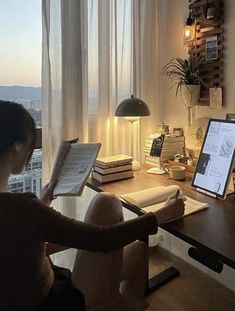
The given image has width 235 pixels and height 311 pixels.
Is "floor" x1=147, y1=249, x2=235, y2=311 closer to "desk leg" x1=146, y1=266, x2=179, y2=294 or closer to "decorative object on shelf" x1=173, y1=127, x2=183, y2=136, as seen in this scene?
"desk leg" x1=146, y1=266, x2=179, y2=294

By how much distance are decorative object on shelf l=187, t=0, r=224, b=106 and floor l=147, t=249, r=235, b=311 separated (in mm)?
1101

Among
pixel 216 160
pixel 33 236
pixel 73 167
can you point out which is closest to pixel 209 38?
pixel 216 160

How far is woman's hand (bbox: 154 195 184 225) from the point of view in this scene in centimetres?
117

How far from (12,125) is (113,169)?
980 mm

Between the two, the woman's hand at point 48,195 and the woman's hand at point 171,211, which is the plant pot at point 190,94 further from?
the woman's hand at point 48,195

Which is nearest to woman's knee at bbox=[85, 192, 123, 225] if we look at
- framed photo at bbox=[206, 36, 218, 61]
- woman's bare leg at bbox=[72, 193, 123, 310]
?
woman's bare leg at bbox=[72, 193, 123, 310]

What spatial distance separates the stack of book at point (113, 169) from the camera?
1.80m

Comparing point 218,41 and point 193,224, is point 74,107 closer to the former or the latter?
point 218,41

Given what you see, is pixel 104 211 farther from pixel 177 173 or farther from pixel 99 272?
pixel 177 173

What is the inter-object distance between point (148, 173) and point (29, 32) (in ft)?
3.52

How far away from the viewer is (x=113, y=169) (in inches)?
71.8

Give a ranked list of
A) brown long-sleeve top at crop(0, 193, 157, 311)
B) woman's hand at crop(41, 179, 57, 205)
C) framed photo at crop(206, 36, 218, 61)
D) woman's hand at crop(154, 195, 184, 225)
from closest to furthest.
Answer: brown long-sleeve top at crop(0, 193, 157, 311)
woman's hand at crop(154, 195, 184, 225)
woman's hand at crop(41, 179, 57, 205)
framed photo at crop(206, 36, 218, 61)

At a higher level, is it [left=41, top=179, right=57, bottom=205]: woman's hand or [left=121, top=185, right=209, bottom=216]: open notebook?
[left=41, top=179, right=57, bottom=205]: woman's hand

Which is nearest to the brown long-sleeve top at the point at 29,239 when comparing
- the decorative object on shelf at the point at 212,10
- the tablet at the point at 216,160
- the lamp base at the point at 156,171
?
the tablet at the point at 216,160
